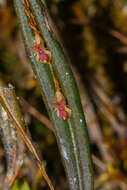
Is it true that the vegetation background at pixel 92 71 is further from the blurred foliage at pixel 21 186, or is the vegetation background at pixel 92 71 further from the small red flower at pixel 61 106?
the small red flower at pixel 61 106

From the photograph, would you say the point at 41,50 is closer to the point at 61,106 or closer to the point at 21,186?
the point at 61,106

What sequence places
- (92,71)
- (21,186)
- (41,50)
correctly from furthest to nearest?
(92,71), (21,186), (41,50)

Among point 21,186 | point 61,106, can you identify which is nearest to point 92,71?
point 21,186

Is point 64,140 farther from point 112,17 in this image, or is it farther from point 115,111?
point 112,17

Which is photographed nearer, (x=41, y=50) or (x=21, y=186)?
(x=41, y=50)

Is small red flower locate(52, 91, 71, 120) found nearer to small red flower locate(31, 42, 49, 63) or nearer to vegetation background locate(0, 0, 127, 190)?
small red flower locate(31, 42, 49, 63)

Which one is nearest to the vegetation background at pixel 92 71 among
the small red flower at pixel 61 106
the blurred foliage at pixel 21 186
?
the blurred foliage at pixel 21 186

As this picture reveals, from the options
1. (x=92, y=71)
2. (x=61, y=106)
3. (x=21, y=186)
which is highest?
(x=61, y=106)

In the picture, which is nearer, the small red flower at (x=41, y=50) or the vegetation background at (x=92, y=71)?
the small red flower at (x=41, y=50)

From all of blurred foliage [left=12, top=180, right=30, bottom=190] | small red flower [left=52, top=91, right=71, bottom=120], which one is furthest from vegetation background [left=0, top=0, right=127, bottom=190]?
small red flower [left=52, top=91, right=71, bottom=120]
